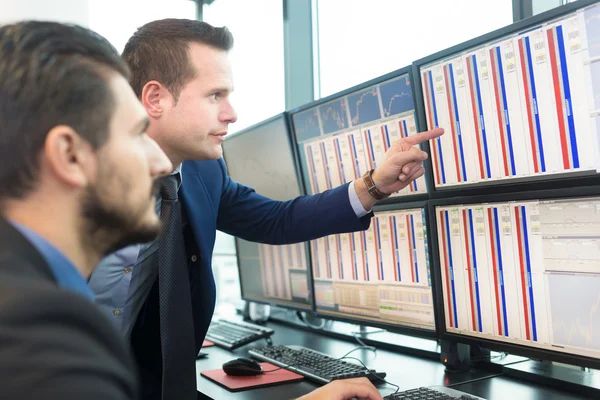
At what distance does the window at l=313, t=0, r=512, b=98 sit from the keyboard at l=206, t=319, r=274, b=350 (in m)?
1.05

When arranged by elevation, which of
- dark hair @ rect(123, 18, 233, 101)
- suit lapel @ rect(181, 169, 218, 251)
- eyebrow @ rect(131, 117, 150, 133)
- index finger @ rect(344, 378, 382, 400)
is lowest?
index finger @ rect(344, 378, 382, 400)

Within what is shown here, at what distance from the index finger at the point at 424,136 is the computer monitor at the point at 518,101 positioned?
1.5 inches

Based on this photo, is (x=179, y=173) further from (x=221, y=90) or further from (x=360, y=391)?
(x=360, y=391)

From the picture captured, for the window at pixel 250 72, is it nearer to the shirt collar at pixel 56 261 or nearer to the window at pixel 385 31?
the window at pixel 385 31

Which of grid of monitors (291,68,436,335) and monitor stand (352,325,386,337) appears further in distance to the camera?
monitor stand (352,325,386,337)

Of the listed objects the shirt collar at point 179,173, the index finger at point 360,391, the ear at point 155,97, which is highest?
the ear at point 155,97

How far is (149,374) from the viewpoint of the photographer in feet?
4.82

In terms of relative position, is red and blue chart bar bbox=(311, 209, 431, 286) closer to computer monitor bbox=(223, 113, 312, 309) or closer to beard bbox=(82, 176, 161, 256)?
computer monitor bbox=(223, 113, 312, 309)

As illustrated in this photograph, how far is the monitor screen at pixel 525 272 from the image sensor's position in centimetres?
110

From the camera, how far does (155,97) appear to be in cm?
143

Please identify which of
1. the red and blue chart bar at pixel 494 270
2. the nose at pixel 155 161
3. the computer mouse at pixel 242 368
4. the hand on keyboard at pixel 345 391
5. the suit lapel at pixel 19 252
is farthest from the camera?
the computer mouse at pixel 242 368

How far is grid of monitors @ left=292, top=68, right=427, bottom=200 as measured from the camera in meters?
1.49

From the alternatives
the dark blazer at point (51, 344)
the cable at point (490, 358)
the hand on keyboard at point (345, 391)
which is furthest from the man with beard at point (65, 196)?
the cable at point (490, 358)

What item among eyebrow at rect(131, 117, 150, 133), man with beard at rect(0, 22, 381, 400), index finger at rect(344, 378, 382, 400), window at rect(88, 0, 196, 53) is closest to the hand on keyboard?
index finger at rect(344, 378, 382, 400)
